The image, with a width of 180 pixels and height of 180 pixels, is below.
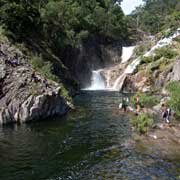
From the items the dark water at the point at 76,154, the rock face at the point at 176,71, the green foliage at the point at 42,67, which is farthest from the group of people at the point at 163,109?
the rock face at the point at 176,71

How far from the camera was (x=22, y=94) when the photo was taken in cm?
5050

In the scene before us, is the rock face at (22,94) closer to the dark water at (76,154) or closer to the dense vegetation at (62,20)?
the dark water at (76,154)

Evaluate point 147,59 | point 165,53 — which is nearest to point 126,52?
point 147,59

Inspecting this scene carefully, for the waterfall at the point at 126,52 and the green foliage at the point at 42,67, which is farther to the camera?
the waterfall at the point at 126,52

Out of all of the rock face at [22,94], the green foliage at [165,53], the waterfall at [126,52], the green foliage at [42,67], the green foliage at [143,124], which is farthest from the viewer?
the waterfall at [126,52]

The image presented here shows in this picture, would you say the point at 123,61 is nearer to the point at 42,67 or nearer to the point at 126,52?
the point at 126,52

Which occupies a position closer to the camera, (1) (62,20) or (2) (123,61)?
(1) (62,20)

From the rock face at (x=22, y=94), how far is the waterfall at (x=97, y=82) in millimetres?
50749

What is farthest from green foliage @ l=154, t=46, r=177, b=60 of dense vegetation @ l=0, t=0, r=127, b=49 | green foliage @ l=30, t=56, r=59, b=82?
green foliage @ l=30, t=56, r=59, b=82

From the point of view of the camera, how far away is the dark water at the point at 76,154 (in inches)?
1215

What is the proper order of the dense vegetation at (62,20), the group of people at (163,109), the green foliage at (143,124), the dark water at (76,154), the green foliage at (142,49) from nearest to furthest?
the dark water at (76,154) → the green foliage at (143,124) → the group of people at (163,109) → the dense vegetation at (62,20) → the green foliage at (142,49)

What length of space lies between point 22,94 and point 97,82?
59971mm

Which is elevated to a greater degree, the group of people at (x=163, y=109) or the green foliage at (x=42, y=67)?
the green foliage at (x=42, y=67)

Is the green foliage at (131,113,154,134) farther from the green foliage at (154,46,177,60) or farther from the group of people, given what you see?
the green foliage at (154,46,177,60)
